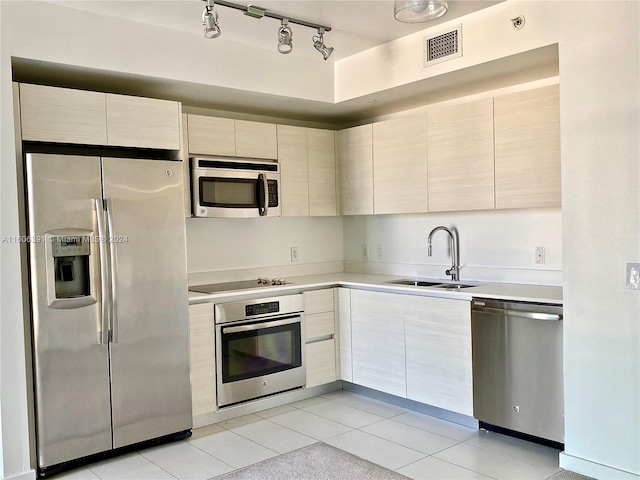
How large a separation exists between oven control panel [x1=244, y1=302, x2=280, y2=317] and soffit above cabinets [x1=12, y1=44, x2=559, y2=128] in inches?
58.3

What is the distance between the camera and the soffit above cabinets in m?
3.25

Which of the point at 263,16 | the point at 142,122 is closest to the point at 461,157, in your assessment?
the point at 263,16

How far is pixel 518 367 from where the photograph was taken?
322cm

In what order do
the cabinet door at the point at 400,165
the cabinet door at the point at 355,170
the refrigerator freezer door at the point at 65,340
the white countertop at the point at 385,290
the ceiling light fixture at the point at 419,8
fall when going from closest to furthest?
the ceiling light fixture at the point at 419,8 < the refrigerator freezer door at the point at 65,340 < the white countertop at the point at 385,290 < the cabinet door at the point at 400,165 < the cabinet door at the point at 355,170

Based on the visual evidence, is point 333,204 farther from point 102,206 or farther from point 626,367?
point 626,367

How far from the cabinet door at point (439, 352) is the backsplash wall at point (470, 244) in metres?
0.64

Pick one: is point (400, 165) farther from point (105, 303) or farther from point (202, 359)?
point (105, 303)

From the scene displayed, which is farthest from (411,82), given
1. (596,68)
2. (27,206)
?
(27,206)

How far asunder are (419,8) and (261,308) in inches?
88.9

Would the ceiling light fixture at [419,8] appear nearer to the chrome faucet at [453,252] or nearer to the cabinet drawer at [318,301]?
the chrome faucet at [453,252]

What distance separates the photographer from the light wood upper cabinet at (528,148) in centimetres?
332

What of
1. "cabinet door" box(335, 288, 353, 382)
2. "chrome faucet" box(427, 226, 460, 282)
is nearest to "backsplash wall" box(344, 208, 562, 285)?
"chrome faucet" box(427, 226, 460, 282)

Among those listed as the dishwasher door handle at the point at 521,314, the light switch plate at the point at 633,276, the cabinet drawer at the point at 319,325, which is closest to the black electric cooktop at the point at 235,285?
the cabinet drawer at the point at 319,325

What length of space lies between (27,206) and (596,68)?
3.02m
